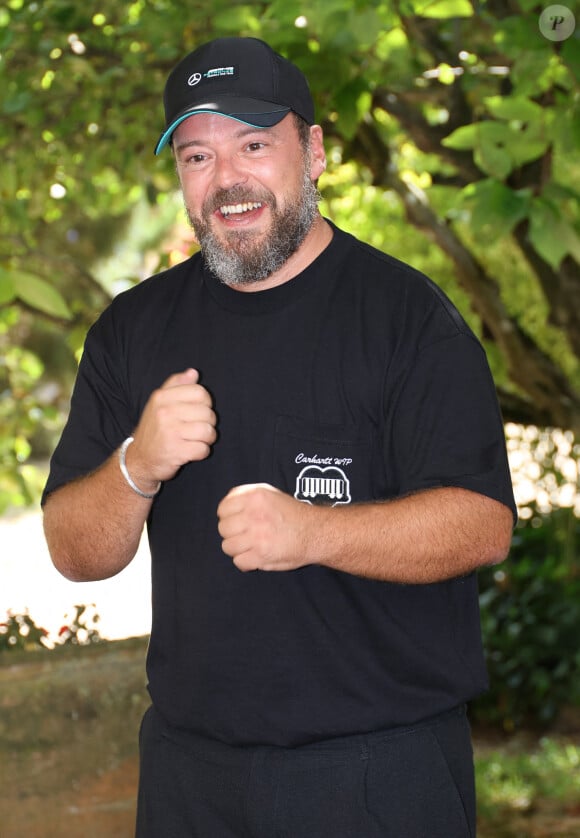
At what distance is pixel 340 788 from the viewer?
6.52 ft

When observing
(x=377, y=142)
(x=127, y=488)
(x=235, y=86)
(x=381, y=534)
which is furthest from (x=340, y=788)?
(x=377, y=142)

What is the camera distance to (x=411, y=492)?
1948 millimetres

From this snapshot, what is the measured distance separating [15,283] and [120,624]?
22.5 feet

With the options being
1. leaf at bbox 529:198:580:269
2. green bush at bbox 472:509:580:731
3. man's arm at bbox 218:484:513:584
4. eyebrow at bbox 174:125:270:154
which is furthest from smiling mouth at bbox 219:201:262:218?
green bush at bbox 472:509:580:731

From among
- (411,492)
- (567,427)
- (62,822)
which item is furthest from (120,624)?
(411,492)

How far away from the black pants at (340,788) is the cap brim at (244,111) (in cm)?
109

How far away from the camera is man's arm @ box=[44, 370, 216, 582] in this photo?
1859 millimetres

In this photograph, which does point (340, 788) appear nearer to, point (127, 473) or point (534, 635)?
point (127, 473)

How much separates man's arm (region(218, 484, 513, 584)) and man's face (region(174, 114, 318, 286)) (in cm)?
51

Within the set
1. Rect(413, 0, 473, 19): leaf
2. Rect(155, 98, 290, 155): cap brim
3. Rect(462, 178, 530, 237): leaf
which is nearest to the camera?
Rect(155, 98, 290, 155): cap brim

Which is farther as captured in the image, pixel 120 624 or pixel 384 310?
pixel 120 624

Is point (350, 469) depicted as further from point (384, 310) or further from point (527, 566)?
point (527, 566)

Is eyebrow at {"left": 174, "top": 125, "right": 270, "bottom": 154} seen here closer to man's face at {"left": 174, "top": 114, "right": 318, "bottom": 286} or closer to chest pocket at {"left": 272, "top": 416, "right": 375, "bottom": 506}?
man's face at {"left": 174, "top": 114, "right": 318, "bottom": 286}

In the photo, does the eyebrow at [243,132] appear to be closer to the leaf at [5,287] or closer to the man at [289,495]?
the man at [289,495]
